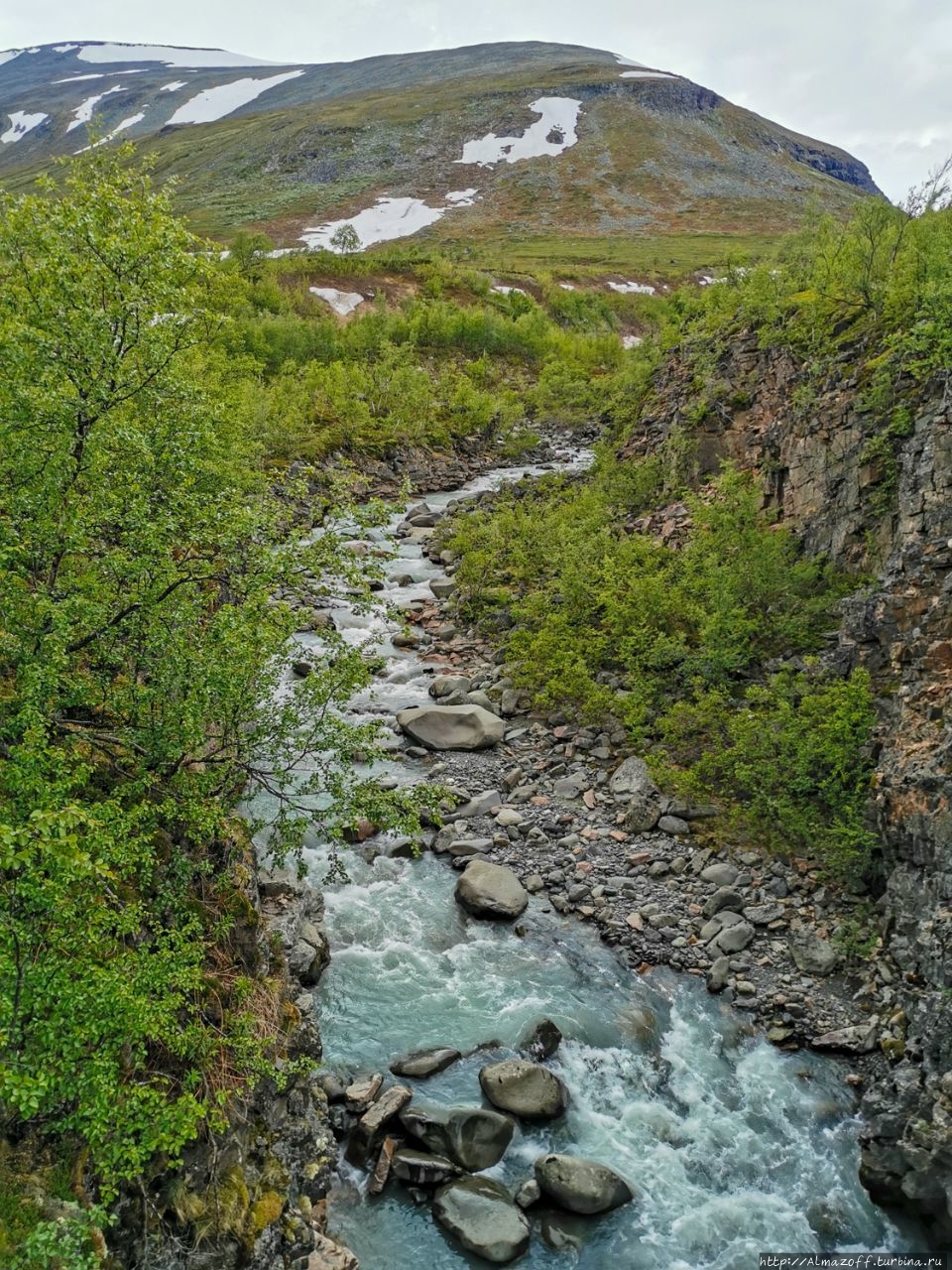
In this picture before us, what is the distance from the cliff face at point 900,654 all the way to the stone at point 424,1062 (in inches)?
216

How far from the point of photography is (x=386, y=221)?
123 meters

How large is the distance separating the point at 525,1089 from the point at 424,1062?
1455 millimetres

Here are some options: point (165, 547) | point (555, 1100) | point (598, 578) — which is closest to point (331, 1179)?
point (555, 1100)

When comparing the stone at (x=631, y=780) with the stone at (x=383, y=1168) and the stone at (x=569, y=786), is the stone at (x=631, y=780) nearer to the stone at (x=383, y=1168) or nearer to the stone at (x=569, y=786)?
the stone at (x=569, y=786)

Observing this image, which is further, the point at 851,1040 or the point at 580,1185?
the point at 851,1040

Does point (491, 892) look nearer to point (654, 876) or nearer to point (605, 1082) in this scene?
point (654, 876)

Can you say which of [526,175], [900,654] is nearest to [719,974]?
[900,654]

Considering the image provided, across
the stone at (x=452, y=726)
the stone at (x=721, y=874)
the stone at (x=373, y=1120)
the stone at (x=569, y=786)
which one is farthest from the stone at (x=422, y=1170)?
the stone at (x=452, y=726)

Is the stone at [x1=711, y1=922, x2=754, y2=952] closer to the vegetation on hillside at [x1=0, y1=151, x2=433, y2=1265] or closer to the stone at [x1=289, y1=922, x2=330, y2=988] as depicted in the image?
the vegetation on hillside at [x1=0, y1=151, x2=433, y2=1265]

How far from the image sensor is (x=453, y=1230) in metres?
9.04

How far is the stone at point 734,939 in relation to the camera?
13211 mm

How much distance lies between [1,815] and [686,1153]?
932 cm

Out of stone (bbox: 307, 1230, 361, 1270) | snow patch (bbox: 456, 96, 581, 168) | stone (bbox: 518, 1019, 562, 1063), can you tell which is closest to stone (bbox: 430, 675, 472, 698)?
stone (bbox: 518, 1019, 562, 1063)

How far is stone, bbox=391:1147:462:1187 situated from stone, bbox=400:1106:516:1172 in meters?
0.14
